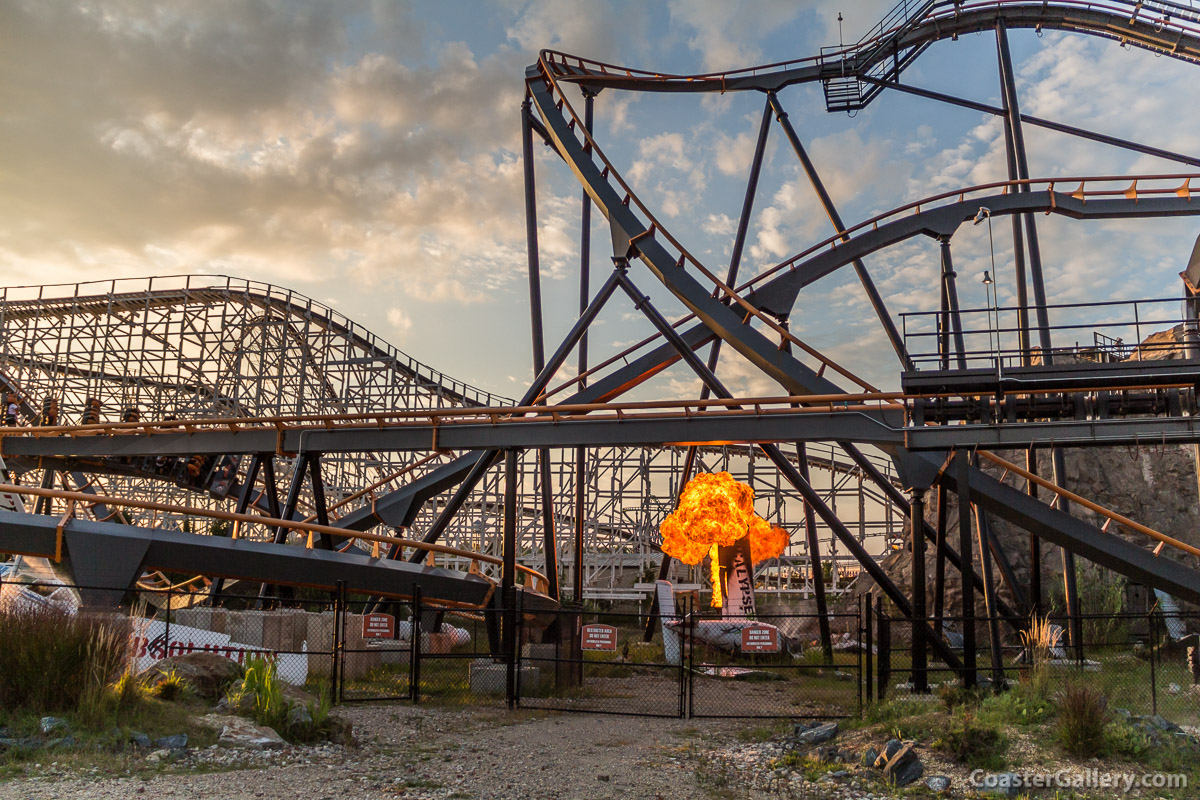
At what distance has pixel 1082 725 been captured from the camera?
7.98m

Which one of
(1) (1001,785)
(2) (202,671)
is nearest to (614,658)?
(2) (202,671)

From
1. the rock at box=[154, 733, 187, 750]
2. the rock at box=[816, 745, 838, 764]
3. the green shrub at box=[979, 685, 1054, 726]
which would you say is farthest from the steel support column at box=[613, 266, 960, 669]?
the rock at box=[154, 733, 187, 750]

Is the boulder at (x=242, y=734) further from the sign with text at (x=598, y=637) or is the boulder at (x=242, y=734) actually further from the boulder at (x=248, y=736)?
the sign with text at (x=598, y=637)

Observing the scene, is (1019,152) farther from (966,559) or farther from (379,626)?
(379,626)

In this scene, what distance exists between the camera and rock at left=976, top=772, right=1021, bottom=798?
24.4ft

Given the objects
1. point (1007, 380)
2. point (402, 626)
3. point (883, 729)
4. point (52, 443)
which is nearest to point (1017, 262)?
point (1007, 380)

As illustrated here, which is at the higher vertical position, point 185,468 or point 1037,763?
point 185,468

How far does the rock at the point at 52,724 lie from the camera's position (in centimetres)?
804

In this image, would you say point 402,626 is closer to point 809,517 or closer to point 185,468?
point 185,468

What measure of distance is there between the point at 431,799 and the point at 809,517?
13.8 metres

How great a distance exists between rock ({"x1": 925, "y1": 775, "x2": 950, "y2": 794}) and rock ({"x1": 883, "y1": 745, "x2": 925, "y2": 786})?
6.1 inches

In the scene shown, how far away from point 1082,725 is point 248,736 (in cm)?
746

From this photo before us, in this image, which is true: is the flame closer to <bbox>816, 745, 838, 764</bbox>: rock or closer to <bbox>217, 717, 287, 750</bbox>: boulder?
<bbox>816, 745, 838, 764</bbox>: rock

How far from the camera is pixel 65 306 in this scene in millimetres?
34469
